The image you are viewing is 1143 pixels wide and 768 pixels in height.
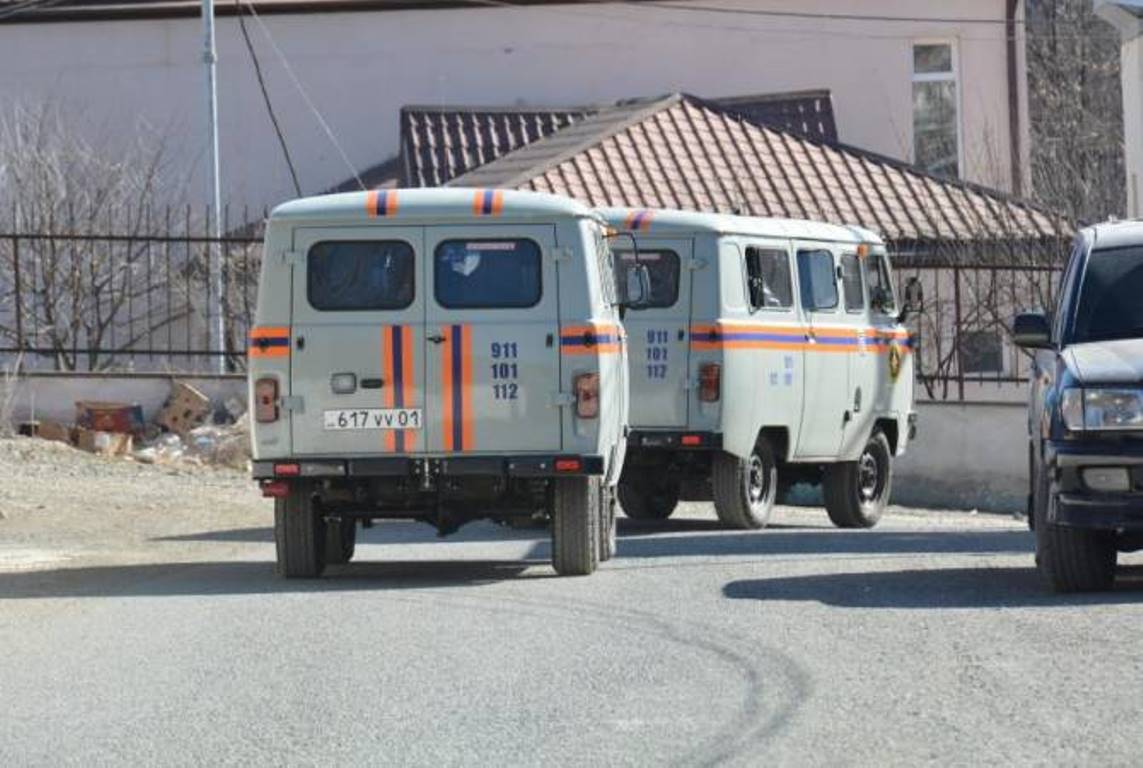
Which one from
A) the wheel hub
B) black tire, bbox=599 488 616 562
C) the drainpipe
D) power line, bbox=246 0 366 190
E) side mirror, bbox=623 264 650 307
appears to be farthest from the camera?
the drainpipe

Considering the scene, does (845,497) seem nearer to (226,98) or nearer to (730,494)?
(730,494)

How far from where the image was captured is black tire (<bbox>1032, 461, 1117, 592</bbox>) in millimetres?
12102

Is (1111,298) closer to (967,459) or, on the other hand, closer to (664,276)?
(664,276)

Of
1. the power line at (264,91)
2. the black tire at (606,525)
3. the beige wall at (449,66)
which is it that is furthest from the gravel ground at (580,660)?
the beige wall at (449,66)

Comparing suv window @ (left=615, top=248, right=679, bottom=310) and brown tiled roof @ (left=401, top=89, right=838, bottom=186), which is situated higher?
brown tiled roof @ (left=401, top=89, right=838, bottom=186)

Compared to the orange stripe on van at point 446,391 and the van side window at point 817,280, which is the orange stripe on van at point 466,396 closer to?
the orange stripe on van at point 446,391

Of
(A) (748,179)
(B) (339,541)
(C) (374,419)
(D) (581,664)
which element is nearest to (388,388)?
(C) (374,419)

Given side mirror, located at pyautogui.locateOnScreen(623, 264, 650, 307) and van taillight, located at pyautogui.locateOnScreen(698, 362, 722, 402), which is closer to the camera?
side mirror, located at pyautogui.locateOnScreen(623, 264, 650, 307)

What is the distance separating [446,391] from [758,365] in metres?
4.99

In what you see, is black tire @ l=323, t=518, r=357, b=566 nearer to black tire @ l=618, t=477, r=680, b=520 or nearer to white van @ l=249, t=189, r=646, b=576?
→ white van @ l=249, t=189, r=646, b=576

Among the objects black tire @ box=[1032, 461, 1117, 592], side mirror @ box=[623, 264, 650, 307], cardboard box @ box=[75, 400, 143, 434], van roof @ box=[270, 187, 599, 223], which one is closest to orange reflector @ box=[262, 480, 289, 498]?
van roof @ box=[270, 187, 599, 223]

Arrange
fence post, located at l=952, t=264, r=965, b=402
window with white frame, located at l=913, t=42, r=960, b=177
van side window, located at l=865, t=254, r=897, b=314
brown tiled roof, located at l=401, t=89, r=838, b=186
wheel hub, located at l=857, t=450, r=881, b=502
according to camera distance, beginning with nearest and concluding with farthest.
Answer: van side window, located at l=865, t=254, r=897, b=314 < wheel hub, located at l=857, t=450, r=881, b=502 < fence post, located at l=952, t=264, r=965, b=402 < brown tiled roof, located at l=401, t=89, r=838, b=186 < window with white frame, located at l=913, t=42, r=960, b=177

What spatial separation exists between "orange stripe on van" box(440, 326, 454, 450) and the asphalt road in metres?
0.92

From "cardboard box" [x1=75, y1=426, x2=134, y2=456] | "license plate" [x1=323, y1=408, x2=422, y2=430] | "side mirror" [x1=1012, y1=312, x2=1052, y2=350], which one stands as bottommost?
"cardboard box" [x1=75, y1=426, x2=134, y2=456]
